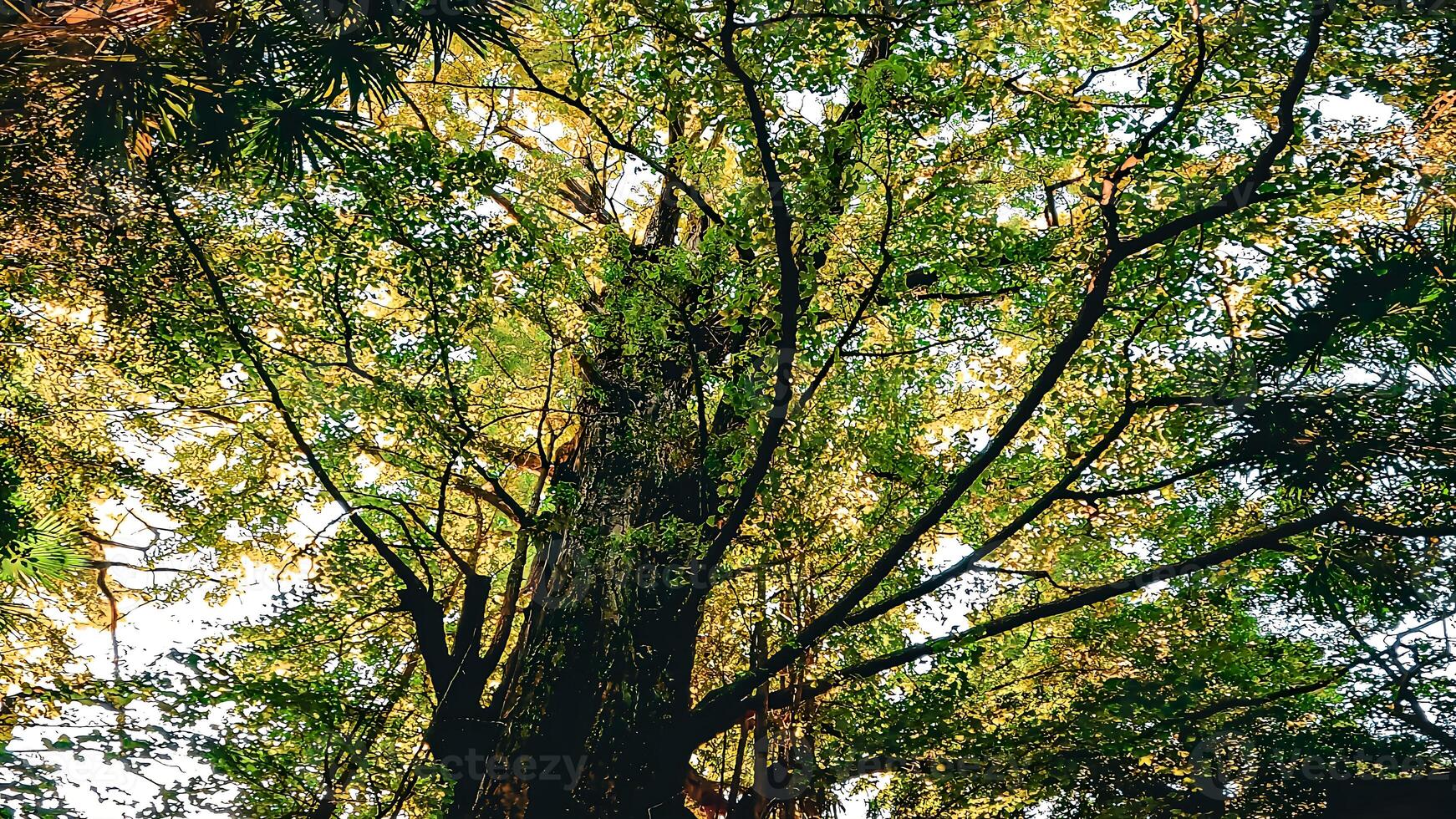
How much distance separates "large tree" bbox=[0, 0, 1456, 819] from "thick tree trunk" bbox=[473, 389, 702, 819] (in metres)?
0.02

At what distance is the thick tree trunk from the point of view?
3.91 meters

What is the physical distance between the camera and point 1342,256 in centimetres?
406

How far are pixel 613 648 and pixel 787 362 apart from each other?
69.5 inches

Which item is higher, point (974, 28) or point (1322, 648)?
point (974, 28)

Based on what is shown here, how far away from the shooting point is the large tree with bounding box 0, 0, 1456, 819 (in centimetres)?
385

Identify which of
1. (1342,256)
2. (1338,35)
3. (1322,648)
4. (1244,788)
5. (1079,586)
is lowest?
(1244,788)

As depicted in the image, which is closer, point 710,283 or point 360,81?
point 360,81

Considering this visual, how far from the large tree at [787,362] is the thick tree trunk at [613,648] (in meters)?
0.02

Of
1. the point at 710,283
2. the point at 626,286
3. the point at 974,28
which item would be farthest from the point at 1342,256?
the point at 626,286

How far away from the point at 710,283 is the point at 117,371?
4411 mm

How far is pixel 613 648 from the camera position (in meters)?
4.39

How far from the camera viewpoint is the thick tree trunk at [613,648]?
391 centimetres

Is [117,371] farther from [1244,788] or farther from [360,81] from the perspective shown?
[1244,788]

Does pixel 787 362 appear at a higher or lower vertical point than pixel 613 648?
higher
